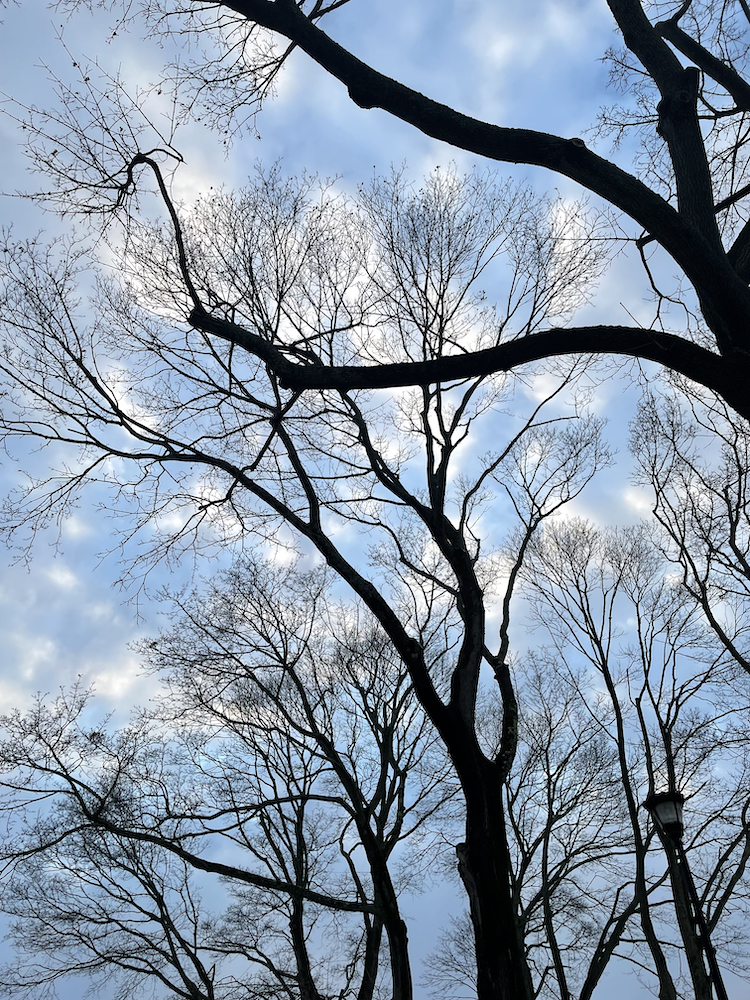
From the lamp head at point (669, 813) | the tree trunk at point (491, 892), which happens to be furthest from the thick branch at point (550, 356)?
the lamp head at point (669, 813)

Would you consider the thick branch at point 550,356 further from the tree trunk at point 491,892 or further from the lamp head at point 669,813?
the lamp head at point 669,813

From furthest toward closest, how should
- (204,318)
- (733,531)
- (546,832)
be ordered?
(546,832) < (733,531) < (204,318)

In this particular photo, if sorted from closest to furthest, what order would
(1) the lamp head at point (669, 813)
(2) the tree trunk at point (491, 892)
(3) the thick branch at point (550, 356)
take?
(3) the thick branch at point (550, 356) → (2) the tree trunk at point (491, 892) → (1) the lamp head at point (669, 813)

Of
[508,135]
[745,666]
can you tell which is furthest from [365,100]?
[745,666]

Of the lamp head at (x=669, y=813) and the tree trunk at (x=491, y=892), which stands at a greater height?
the lamp head at (x=669, y=813)

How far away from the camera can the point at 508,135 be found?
3803 mm

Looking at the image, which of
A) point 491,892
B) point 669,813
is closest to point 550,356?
point 491,892

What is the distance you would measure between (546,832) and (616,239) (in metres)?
10.6

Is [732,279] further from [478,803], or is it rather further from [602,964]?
[602,964]

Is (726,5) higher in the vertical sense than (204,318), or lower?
higher

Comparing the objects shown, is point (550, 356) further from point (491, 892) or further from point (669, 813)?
point (669, 813)

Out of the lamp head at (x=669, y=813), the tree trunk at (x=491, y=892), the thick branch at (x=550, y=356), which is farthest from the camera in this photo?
the lamp head at (x=669, y=813)

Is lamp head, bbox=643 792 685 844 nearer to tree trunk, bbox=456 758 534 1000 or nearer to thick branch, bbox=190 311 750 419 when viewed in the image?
tree trunk, bbox=456 758 534 1000

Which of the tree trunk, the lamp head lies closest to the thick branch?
the tree trunk
